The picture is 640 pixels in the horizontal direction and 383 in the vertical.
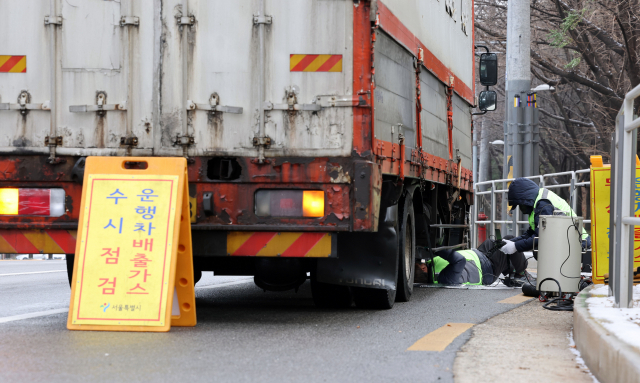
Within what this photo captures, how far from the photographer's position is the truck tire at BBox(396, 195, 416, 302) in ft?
27.7

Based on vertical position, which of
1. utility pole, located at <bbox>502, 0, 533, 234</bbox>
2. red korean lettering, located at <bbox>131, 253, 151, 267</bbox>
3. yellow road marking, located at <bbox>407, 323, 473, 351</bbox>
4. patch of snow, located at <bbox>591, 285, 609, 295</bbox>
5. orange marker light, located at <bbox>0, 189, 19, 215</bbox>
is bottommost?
yellow road marking, located at <bbox>407, 323, 473, 351</bbox>

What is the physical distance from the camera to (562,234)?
28.2 ft

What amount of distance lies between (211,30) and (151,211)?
142 cm

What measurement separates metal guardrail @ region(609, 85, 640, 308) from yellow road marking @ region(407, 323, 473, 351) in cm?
111

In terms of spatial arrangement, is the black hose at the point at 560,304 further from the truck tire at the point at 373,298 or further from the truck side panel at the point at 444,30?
the truck side panel at the point at 444,30

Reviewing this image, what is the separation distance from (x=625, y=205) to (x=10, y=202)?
13.8ft

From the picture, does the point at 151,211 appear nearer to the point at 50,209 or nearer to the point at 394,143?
the point at 50,209

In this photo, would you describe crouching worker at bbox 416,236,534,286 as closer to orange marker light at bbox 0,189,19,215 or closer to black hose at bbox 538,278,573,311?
black hose at bbox 538,278,573,311

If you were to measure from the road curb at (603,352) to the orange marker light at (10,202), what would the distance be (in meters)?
3.95

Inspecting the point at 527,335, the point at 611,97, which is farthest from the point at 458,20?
the point at 611,97

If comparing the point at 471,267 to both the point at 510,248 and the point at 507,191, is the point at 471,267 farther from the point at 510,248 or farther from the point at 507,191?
the point at 507,191

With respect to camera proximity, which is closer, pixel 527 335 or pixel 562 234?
pixel 527 335

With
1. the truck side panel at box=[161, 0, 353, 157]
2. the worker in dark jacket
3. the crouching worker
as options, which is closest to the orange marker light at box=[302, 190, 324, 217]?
the truck side panel at box=[161, 0, 353, 157]

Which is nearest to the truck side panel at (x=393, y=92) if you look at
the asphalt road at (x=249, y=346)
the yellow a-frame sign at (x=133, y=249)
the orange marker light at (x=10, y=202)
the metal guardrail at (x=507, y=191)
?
the asphalt road at (x=249, y=346)
